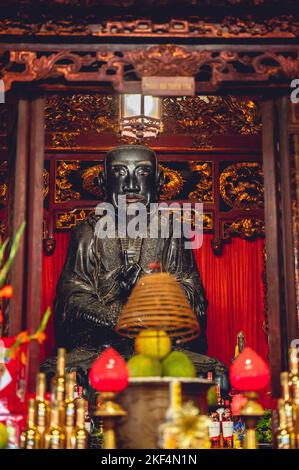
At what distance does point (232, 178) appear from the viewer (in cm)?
759

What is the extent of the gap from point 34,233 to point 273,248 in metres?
1.16

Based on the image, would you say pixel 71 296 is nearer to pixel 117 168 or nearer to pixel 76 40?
pixel 117 168

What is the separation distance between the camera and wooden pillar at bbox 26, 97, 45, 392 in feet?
15.2

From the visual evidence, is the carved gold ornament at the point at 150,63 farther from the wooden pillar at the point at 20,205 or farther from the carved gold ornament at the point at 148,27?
the wooden pillar at the point at 20,205

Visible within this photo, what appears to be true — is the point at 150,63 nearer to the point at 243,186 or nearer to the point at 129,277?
the point at 129,277

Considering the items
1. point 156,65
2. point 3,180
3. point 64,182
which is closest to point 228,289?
point 64,182

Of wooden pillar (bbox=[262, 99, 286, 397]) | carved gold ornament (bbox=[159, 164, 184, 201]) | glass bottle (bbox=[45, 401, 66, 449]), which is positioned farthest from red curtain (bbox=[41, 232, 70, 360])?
glass bottle (bbox=[45, 401, 66, 449])

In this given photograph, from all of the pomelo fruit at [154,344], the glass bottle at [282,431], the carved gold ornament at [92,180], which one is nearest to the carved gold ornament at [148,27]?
the pomelo fruit at [154,344]

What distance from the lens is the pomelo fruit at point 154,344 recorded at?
→ 4480mm

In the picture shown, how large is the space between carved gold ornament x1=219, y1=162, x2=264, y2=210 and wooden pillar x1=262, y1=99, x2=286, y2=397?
8.08ft

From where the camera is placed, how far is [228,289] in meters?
7.48

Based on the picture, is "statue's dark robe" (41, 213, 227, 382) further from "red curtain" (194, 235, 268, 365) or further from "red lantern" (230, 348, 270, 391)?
"red lantern" (230, 348, 270, 391)

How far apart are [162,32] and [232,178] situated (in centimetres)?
273

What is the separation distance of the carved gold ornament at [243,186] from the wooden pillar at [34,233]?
9.16ft
